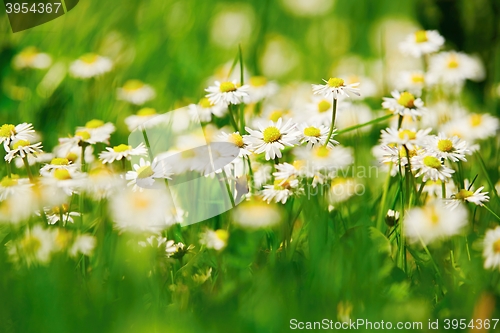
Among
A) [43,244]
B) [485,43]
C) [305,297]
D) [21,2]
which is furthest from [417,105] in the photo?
[21,2]

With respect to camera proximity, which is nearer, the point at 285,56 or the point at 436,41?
the point at 436,41

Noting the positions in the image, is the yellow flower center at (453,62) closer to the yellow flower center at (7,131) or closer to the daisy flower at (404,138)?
the daisy flower at (404,138)

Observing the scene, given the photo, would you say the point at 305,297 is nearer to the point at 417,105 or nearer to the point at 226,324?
the point at 226,324

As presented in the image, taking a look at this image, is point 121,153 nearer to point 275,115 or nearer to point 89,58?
point 275,115

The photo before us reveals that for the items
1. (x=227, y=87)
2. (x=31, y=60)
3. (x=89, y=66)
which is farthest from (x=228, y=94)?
(x=31, y=60)

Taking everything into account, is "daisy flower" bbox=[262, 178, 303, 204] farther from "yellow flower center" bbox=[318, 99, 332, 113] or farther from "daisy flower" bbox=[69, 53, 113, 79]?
"daisy flower" bbox=[69, 53, 113, 79]

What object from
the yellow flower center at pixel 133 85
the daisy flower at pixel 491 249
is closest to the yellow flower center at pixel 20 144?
the yellow flower center at pixel 133 85
